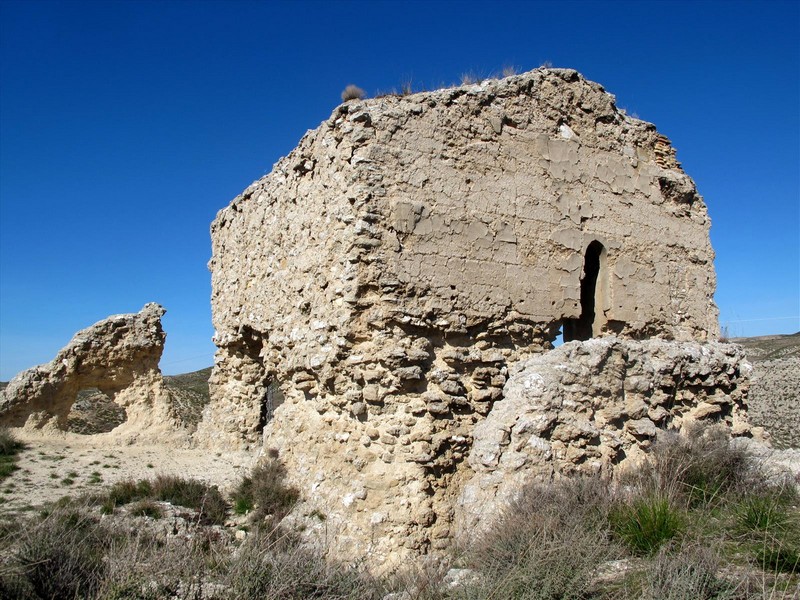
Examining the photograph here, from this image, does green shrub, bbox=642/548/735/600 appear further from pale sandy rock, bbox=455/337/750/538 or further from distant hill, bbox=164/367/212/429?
distant hill, bbox=164/367/212/429

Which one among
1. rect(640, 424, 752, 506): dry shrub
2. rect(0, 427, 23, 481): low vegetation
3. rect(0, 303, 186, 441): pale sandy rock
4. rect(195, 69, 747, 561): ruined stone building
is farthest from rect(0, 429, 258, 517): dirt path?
rect(640, 424, 752, 506): dry shrub

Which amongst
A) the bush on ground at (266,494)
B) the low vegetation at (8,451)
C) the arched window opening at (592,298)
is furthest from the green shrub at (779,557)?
the low vegetation at (8,451)

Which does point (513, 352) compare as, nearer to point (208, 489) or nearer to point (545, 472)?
point (545, 472)

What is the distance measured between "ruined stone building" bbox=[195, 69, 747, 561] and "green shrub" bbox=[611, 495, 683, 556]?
3.71 feet

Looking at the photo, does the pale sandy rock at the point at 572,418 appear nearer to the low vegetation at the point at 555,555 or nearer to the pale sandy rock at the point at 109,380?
the low vegetation at the point at 555,555

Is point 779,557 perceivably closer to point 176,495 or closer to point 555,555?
point 555,555

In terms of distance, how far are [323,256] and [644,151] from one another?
195 inches

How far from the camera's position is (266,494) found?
6691mm

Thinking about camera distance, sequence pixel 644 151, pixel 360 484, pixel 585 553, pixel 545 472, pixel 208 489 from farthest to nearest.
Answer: pixel 644 151, pixel 208 489, pixel 360 484, pixel 545 472, pixel 585 553

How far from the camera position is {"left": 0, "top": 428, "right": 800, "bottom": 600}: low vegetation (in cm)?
344

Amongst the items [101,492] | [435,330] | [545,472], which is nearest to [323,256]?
[435,330]

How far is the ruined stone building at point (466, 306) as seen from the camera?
19.2 feet

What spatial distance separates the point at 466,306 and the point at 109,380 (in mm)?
9361

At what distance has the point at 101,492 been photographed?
303 inches
